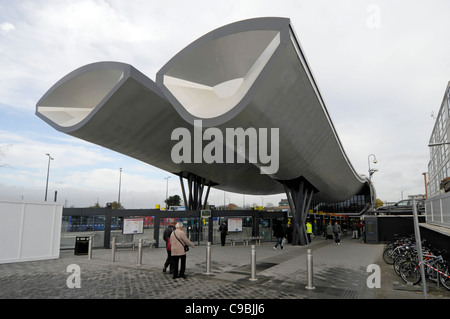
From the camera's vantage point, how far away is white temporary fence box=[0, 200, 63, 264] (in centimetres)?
1104

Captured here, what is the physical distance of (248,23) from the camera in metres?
9.95

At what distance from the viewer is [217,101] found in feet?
38.8

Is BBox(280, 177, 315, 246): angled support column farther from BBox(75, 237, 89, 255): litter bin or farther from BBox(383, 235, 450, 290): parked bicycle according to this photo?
BBox(75, 237, 89, 255): litter bin

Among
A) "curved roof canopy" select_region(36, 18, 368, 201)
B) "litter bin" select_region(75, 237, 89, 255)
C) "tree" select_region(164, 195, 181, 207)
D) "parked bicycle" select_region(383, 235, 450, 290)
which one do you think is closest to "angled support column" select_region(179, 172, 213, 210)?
"curved roof canopy" select_region(36, 18, 368, 201)

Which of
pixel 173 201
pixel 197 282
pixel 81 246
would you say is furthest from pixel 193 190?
pixel 173 201

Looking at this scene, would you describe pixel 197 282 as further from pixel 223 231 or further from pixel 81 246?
pixel 223 231

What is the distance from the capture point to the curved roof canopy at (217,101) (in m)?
10.2

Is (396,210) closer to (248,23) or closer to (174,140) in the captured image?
(174,140)

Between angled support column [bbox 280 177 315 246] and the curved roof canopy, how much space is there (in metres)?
1.13

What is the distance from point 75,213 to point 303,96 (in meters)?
12.5

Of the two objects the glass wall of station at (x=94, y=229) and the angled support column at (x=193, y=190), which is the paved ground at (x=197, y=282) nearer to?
the glass wall of station at (x=94, y=229)

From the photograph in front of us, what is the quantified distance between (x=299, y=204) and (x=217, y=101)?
12840mm

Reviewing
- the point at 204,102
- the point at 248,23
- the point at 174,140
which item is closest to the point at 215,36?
the point at 248,23

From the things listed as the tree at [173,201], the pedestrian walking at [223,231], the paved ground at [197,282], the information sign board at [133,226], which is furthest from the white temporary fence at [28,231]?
the tree at [173,201]
